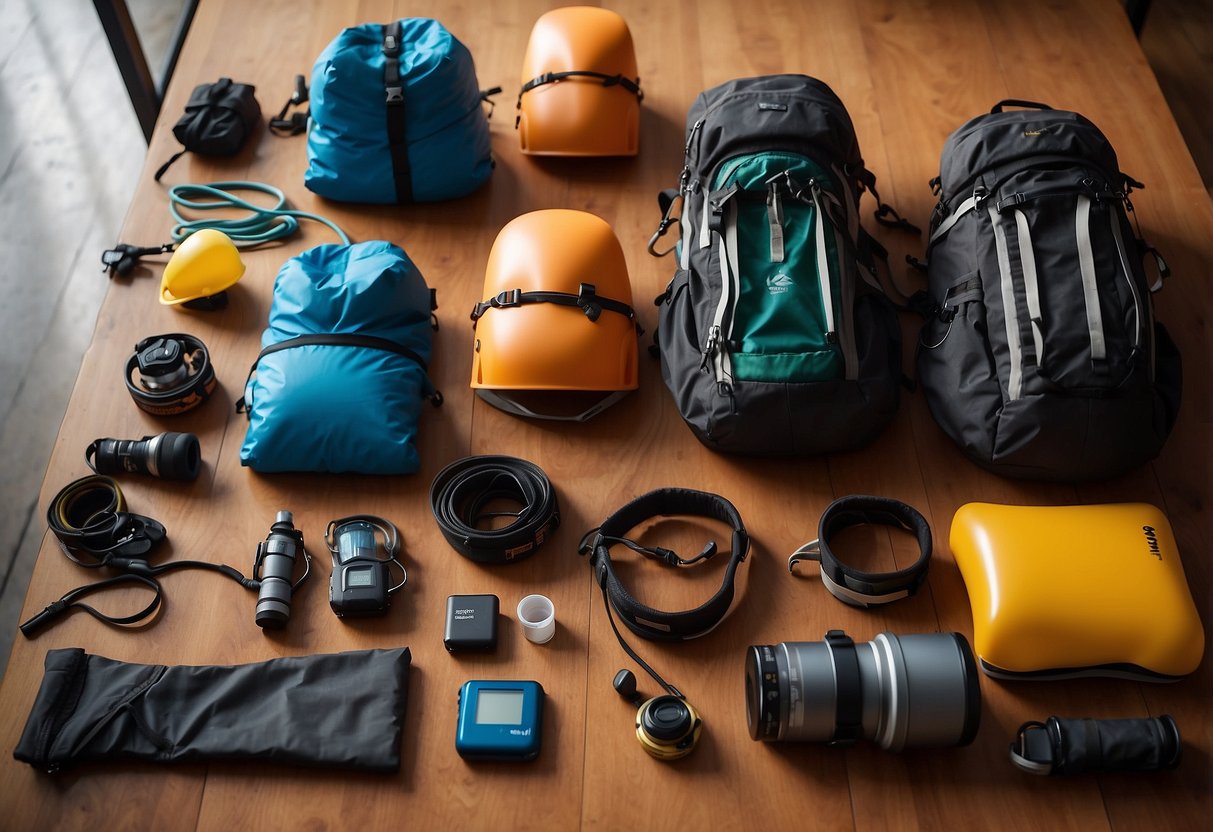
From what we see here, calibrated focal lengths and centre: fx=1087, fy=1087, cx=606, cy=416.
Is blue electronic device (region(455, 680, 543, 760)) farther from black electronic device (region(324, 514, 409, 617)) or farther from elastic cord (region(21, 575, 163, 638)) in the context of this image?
elastic cord (region(21, 575, 163, 638))

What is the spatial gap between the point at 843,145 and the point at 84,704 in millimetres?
1864

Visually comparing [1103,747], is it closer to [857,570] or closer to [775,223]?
[857,570]

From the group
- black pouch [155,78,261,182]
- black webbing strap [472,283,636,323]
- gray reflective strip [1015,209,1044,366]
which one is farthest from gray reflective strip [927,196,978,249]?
black pouch [155,78,261,182]

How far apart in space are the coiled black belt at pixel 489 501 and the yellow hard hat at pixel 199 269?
749 millimetres

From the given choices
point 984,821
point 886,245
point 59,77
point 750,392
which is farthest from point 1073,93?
point 59,77

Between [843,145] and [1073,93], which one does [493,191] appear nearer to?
[843,145]

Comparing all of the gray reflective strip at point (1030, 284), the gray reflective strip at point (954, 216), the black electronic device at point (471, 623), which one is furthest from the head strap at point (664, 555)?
the gray reflective strip at point (954, 216)

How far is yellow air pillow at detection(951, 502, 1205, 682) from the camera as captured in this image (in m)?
1.85

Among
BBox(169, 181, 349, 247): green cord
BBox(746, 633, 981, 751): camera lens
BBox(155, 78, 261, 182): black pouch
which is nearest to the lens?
BBox(746, 633, 981, 751): camera lens

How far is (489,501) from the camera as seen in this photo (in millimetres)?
2197

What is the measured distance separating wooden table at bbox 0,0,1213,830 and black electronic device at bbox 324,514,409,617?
0.12 ft

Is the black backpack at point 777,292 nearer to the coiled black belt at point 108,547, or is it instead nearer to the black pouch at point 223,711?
the black pouch at point 223,711

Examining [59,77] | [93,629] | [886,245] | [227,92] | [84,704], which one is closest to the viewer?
[84,704]

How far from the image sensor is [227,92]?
2852 mm
